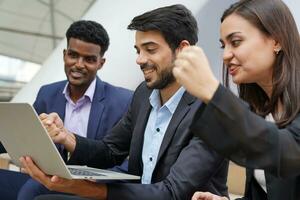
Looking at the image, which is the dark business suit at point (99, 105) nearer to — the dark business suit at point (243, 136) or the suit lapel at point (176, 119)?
the suit lapel at point (176, 119)

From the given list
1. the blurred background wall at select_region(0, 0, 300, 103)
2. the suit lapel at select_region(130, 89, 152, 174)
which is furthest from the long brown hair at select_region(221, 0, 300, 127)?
the blurred background wall at select_region(0, 0, 300, 103)

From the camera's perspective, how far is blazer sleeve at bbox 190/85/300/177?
2.31 ft

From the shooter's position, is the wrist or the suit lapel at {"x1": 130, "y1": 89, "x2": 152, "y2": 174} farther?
the suit lapel at {"x1": 130, "y1": 89, "x2": 152, "y2": 174}

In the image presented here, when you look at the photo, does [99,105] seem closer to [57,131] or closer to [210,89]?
[57,131]

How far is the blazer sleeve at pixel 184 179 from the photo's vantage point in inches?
46.5

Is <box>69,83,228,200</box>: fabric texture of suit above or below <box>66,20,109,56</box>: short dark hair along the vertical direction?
below

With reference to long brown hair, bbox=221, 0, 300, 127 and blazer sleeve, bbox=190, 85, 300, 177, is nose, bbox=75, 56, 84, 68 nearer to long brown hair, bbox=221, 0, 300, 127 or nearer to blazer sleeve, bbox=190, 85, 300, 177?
long brown hair, bbox=221, 0, 300, 127

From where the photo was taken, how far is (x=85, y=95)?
1876 mm

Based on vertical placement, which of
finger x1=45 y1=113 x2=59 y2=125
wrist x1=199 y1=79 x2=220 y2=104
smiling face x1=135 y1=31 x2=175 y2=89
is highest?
smiling face x1=135 y1=31 x2=175 y2=89

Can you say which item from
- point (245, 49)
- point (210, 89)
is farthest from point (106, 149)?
point (210, 89)

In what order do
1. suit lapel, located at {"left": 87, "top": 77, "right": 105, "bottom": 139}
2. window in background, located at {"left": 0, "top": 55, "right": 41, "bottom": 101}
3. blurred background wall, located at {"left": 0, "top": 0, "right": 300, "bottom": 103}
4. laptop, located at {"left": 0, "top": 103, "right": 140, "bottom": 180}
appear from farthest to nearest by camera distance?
1. window in background, located at {"left": 0, "top": 55, "right": 41, "bottom": 101}
2. blurred background wall, located at {"left": 0, "top": 0, "right": 300, "bottom": 103}
3. suit lapel, located at {"left": 87, "top": 77, "right": 105, "bottom": 139}
4. laptop, located at {"left": 0, "top": 103, "right": 140, "bottom": 180}

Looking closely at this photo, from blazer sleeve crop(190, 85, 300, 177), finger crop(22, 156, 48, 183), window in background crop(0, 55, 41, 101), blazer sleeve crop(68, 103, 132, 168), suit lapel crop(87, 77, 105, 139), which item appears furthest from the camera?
window in background crop(0, 55, 41, 101)

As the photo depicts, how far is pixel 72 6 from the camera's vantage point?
788 centimetres

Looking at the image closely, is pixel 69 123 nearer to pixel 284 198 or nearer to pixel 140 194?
pixel 140 194
